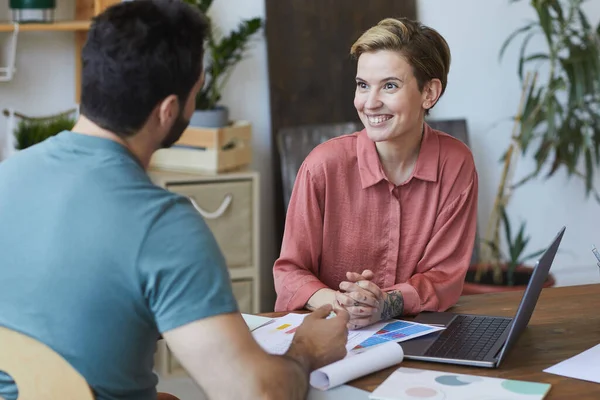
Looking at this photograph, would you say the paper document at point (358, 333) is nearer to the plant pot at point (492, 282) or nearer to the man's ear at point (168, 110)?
the man's ear at point (168, 110)

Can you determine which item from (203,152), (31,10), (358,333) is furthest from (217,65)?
(358,333)

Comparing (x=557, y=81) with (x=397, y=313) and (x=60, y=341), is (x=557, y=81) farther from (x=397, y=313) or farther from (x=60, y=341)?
(x=60, y=341)

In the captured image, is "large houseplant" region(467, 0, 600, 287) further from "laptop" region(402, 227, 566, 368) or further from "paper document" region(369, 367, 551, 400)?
"paper document" region(369, 367, 551, 400)

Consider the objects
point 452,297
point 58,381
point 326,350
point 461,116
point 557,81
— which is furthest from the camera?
point 461,116

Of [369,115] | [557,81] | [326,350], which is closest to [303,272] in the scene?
[369,115]

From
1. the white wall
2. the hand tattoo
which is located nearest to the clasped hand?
the hand tattoo

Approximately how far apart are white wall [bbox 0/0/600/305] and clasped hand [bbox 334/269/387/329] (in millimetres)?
2071

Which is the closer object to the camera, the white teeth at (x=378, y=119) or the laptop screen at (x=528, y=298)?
the laptop screen at (x=528, y=298)

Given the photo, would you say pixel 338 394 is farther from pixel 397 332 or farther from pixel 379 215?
pixel 379 215

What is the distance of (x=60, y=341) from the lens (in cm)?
141

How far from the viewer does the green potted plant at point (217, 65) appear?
11.9ft

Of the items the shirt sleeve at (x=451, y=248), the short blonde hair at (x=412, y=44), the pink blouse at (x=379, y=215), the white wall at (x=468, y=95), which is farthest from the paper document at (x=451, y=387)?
the white wall at (x=468, y=95)

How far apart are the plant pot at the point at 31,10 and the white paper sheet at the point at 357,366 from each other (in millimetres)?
2208

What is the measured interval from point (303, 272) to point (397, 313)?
28 cm
